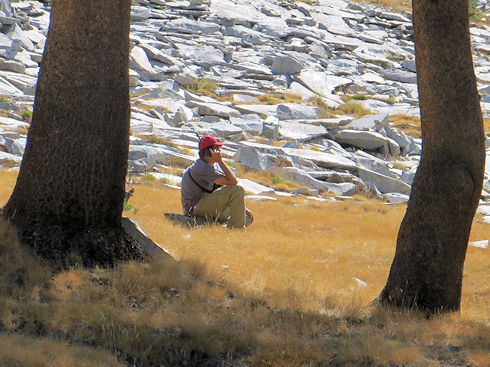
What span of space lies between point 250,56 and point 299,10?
12.4 metres

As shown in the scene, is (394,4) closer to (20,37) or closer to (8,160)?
(20,37)

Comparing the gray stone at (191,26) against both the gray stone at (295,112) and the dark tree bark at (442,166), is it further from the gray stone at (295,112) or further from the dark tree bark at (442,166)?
the dark tree bark at (442,166)

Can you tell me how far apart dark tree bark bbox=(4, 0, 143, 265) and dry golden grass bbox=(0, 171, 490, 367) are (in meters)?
0.30

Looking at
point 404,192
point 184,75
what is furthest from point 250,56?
point 404,192

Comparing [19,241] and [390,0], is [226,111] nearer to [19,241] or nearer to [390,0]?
[19,241]

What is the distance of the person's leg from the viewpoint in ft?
29.0

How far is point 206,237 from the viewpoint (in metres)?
8.05

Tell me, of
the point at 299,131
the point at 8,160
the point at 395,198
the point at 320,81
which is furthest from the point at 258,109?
the point at 8,160

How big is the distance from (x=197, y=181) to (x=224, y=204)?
0.49 m

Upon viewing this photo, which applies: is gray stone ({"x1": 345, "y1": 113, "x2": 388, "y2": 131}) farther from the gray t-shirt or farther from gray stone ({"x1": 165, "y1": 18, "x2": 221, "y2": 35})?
gray stone ({"x1": 165, "y1": 18, "x2": 221, "y2": 35})

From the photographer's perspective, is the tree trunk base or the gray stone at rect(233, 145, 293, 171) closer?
the tree trunk base

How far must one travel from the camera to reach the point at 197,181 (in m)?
8.97

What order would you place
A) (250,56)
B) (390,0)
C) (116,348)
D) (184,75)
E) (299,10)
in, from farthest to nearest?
1. (390,0)
2. (299,10)
3. (250,56)
4. (184,75)
5. (116,348)

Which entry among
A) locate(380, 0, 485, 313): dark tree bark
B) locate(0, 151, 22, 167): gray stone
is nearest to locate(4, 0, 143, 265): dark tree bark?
locate(380, 0, 485, 313): dark tree bark
